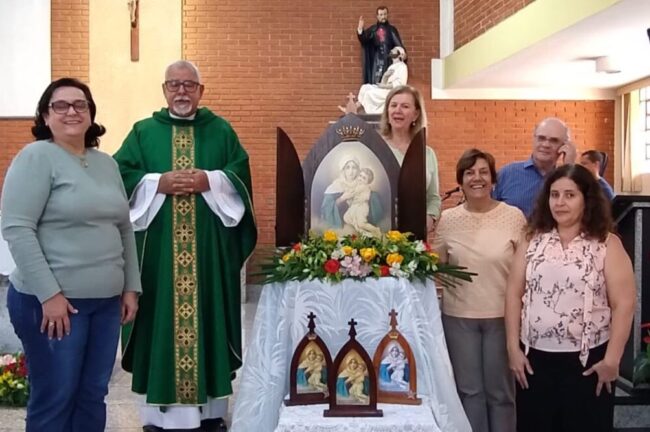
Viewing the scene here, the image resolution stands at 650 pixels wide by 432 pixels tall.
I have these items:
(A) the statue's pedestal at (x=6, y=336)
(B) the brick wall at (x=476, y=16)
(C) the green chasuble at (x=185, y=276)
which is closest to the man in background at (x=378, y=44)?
(B) the brick wall at (x=476, y=16)

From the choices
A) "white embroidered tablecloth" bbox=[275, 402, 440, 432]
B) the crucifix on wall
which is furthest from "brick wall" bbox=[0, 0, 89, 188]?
"white embroidered tablecloth" bbox=[275, 402, 440, 432]

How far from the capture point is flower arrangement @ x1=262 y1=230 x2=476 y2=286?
3.01 meters

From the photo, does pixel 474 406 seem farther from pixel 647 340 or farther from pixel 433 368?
pixel 647 340

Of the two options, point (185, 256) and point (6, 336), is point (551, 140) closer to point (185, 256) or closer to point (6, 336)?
point (185, 256)

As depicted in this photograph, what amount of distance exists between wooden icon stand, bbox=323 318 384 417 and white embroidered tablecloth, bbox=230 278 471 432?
0.38 feet

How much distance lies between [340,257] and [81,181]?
1.01 m

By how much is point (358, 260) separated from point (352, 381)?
0.46 metres

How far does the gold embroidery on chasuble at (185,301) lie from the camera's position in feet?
12.4

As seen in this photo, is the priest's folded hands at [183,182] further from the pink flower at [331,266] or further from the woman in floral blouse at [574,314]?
the woman in floral blouse at [574,314]

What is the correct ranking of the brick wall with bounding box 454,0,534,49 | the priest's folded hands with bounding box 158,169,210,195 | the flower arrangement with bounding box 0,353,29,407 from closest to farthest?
the priest's folded hands with bounding box 158,169,210,195
the flower arrangement with bounding box 0,353,29,407
the brick wall with bounding box 454,0,534,49

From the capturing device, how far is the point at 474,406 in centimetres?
332

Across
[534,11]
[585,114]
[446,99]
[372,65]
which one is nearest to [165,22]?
[372,65]

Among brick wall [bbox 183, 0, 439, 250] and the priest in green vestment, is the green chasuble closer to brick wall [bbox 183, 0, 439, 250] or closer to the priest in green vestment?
the priest in green vestment

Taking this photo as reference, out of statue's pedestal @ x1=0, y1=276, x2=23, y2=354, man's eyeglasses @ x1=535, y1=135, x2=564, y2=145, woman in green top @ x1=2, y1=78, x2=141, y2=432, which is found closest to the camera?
woman in green top @ x1=2, y1=78, x2=141, y2=432
